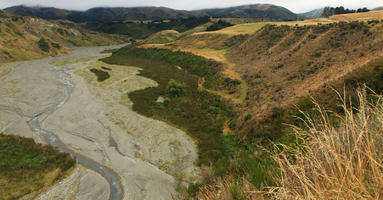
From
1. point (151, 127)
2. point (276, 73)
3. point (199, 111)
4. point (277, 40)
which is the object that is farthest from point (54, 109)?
point (277, 40)

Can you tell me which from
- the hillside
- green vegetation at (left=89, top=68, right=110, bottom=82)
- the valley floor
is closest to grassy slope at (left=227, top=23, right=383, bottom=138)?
the valley floor

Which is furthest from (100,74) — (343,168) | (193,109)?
(343,168)

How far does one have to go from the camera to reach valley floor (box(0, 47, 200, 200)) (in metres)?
15.4

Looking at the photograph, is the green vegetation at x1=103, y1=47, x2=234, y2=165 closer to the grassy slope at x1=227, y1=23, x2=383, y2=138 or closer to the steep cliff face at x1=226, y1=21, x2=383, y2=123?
the grassy slope at x1=227, y1=23, x2=383, y2=138

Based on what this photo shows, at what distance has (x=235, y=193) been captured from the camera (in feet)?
Answer: 15.2

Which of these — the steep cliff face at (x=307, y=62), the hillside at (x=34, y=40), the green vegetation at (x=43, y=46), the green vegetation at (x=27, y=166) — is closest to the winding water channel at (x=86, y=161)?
the green vegetation at (x=27, y=166)

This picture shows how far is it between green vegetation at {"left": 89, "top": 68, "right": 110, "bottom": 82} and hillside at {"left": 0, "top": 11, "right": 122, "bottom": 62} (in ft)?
152

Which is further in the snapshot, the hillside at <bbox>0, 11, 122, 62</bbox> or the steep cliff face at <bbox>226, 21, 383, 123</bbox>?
the hillside at <bbox>0, 11, 122, 62</bbox>

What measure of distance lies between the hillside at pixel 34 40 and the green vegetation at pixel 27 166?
73.8 meters

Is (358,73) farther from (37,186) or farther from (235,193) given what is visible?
(37,186)

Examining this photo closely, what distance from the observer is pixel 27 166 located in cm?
1647

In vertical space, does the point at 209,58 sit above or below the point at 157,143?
above

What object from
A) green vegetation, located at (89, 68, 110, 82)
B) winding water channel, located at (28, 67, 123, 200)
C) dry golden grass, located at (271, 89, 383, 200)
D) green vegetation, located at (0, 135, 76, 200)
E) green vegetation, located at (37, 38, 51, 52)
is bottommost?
winding water channel, located at (28, 67, 123, 200)

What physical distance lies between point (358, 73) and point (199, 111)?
1830 cm
